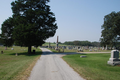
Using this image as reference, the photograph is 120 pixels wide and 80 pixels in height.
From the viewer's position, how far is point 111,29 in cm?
4012

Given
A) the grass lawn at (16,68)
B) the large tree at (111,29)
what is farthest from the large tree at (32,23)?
the large tree at (111,29)

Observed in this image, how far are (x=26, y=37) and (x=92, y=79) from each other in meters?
20.8

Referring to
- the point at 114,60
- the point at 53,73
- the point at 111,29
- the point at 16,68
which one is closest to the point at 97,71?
the point at 53,73

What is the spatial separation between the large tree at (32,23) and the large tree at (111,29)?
71.1 ft

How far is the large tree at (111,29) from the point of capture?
39062 mm

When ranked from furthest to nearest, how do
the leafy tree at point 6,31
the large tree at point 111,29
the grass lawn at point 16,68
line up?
1. the large tree at point 111,29
2. the leafy tree at point 6,31
3. the grass lawn at point 16,68

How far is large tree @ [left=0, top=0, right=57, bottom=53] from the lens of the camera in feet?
82.4

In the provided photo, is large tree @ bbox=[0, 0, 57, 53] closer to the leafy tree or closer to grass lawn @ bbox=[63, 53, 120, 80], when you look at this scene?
the leafy tree

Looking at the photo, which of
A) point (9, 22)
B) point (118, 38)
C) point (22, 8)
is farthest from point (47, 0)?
point (118, 38)

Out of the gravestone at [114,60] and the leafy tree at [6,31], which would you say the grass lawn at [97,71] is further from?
the leafy tree at [6,31]

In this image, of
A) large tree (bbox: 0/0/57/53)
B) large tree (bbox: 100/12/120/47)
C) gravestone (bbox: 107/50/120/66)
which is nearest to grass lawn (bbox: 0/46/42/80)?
gravestone (bbox: 107/50/120/66)

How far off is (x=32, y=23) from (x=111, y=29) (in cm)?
2773

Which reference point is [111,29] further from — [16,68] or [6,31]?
[16,68]

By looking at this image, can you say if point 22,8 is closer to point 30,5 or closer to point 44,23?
point 30,5
